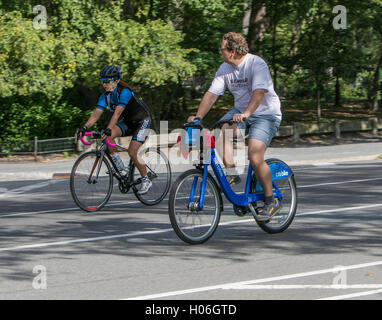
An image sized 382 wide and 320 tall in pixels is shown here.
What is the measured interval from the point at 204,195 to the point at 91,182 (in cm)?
282

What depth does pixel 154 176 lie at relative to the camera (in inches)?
386

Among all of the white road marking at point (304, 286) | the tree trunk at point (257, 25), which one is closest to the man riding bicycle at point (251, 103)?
the white road marking at point (304, 286)

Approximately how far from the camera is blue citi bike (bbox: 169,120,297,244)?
22.1 ft

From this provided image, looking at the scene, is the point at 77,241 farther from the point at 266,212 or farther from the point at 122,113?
the point at 122,113

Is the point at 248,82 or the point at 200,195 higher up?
the point at 248,82

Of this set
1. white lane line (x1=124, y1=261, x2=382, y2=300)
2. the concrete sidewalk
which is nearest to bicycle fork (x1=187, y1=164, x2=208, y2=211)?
white lane line (x1=124, y1=261, x2=382, y2=300)

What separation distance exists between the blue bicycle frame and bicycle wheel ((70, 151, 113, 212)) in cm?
269

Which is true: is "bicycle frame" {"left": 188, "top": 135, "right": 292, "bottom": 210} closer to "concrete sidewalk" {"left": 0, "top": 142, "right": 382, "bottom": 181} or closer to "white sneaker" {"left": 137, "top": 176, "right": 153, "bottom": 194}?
"white sneaker" {"left": 137, "top": 176, "right": 153, "bottom": 194}

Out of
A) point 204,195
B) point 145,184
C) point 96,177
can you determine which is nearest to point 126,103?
point 96,177

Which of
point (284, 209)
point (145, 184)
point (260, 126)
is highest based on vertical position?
point (260, 126)

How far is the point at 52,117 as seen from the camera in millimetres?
20844
